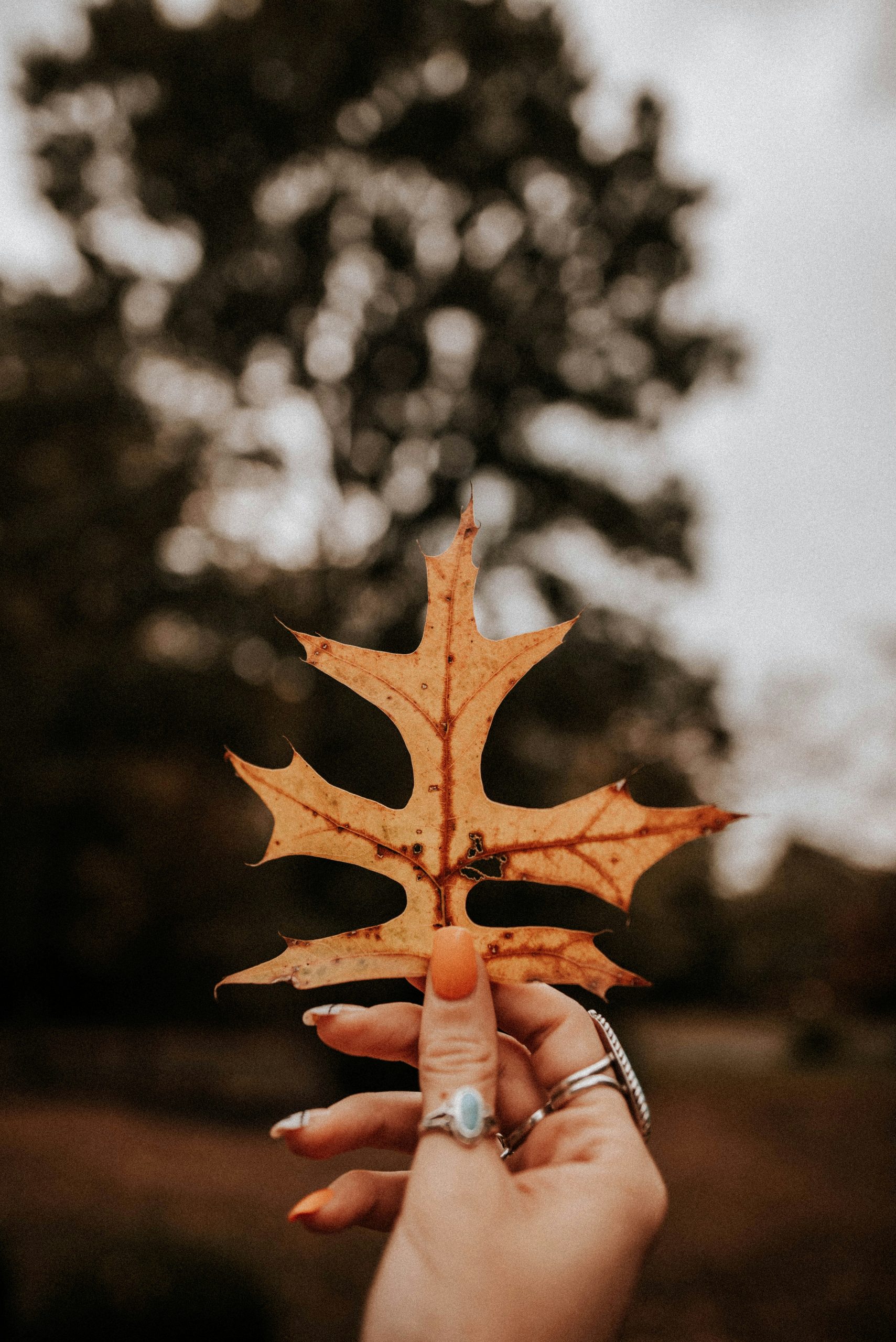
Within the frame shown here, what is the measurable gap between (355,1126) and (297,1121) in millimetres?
131

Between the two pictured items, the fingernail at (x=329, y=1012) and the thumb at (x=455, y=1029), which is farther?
the fingernail at (x=329, y=1012)

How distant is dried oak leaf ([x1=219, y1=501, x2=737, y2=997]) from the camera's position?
149 cm

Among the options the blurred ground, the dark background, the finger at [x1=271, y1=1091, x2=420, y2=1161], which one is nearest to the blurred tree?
the dark background

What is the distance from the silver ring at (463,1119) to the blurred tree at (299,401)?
26.3ft

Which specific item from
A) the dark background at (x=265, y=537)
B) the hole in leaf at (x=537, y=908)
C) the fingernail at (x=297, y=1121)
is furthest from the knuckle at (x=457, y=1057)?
the dark background at (x=265, y=537)

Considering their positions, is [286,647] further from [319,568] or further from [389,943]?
[389,943]

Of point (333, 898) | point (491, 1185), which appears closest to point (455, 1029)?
point (491, 1185)

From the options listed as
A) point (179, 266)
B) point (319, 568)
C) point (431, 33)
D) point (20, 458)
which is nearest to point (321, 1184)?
point (319, 568)

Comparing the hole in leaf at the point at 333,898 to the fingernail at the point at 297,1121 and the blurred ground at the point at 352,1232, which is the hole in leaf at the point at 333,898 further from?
the fingernail at the point at 297,1121

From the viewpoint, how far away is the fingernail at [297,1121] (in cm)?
154

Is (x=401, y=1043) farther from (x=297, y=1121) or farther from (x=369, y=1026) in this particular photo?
(x=297, y=1121)

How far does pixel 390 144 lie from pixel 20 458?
7064mm

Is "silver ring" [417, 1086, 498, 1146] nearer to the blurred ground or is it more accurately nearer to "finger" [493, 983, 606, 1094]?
"finger" [493, 983, 606, 1094]

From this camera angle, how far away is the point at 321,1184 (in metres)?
9.20
